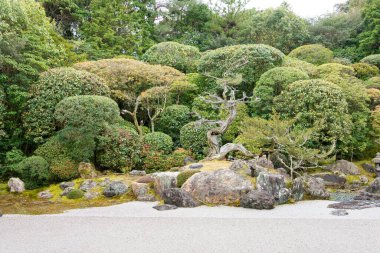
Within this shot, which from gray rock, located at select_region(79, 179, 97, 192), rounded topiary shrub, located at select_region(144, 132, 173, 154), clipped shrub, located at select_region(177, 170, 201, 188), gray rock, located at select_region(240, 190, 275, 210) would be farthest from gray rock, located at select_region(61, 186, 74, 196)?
gray rock, located at select_region(240, 190, 275, 210)

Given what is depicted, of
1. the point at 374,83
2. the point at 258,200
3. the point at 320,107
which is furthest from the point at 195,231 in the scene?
the point at 374,83

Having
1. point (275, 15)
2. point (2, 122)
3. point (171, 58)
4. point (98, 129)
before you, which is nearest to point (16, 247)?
point (98, 129)

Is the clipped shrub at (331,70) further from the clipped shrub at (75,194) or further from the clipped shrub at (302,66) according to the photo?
the clipped shrub at (75,194)

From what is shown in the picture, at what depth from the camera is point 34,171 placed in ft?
39.7

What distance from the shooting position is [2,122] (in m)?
13.4

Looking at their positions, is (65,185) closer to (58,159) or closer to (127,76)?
(58,159)

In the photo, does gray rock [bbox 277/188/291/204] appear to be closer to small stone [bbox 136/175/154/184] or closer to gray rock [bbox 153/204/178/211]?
gray rock [bbox 153/204/178/211]

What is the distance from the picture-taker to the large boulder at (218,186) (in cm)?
989

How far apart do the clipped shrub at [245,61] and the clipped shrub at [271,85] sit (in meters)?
1.56

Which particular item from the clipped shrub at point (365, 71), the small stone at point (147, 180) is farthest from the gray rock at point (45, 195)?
the clipped shrub at point (365, 71)

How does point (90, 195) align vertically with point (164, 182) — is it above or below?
below

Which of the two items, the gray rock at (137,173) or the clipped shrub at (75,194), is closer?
the clipped shrub at (75,194)

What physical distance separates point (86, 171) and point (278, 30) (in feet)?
61.9

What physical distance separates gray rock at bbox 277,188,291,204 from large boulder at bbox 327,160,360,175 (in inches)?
207
